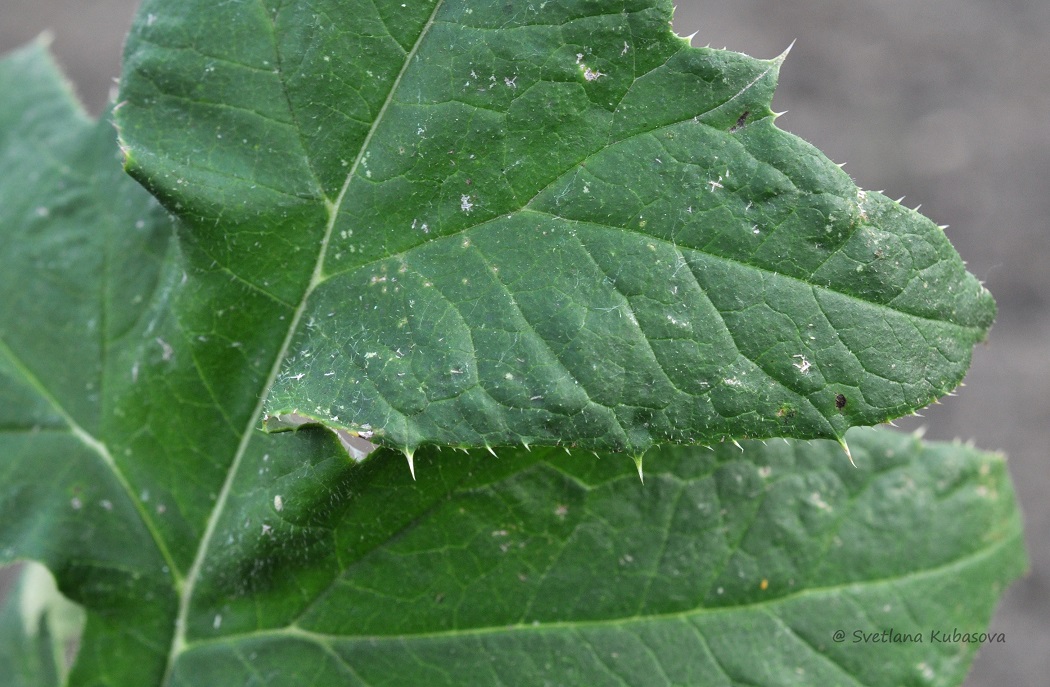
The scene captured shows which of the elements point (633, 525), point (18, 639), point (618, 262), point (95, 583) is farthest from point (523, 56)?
point (18, 639)

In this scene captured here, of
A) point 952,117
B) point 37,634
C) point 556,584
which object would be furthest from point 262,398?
point 952,117

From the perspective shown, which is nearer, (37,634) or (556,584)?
(556,584)

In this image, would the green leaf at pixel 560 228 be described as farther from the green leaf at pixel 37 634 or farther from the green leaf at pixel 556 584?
the green leaf at pixel 37 634

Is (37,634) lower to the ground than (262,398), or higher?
lower

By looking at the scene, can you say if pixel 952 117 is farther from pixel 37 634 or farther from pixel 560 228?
pixel 37 634

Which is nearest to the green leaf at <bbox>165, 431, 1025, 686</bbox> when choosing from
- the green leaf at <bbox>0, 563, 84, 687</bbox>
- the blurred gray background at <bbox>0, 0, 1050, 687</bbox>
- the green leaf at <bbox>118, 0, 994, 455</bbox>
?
the green leaf at <bbox>118, 0, 994, 455</bbox>

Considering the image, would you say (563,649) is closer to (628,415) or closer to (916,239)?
(628,415)
